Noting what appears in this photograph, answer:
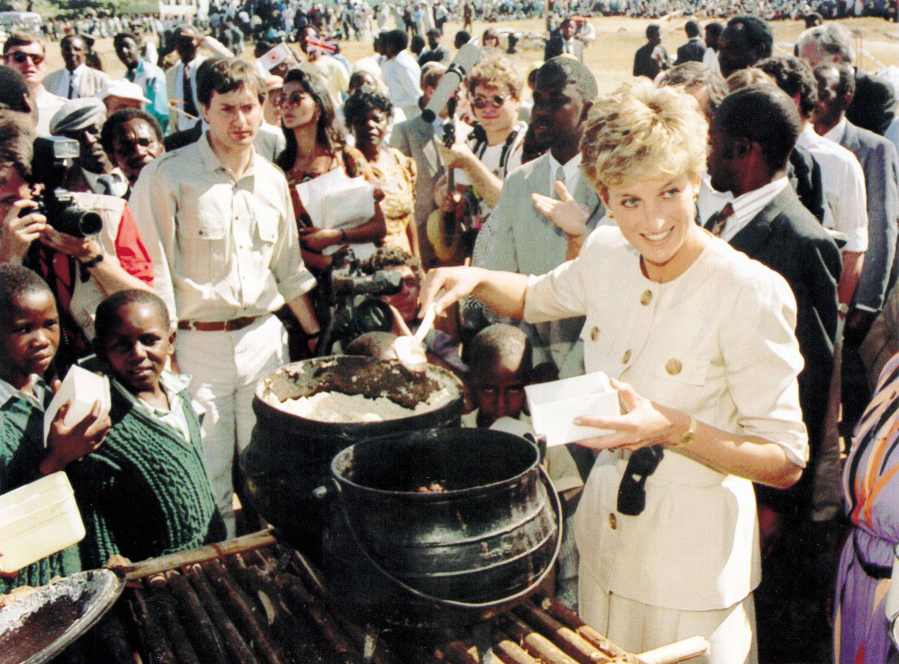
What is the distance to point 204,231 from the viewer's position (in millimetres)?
3543

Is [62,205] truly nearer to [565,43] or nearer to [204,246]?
[204,246]

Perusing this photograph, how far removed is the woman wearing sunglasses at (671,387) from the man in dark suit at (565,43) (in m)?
11.7

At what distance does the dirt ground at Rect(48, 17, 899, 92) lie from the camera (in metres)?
A: 22.0

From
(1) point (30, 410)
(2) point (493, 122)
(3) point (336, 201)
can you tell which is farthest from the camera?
(2) point (493, 122)

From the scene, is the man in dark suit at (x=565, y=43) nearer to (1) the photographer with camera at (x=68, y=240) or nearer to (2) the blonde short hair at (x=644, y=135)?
(1) the photographer with camera at (x=68, y=240)

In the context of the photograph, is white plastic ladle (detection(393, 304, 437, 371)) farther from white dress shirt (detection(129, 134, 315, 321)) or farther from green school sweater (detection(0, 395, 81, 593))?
white dress shirt (detection(129, 134, 315, 321))

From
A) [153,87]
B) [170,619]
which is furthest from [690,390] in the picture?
[153,87]

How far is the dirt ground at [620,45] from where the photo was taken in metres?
22.0

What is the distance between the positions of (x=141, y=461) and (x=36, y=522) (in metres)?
0.88

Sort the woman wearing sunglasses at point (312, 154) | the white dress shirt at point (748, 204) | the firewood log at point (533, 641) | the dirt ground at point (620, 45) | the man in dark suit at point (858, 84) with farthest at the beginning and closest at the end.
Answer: the dirt ground at point (620, 45), the man in dark suit at point (858, 84), the woman wearing sunglasses at point (312, 154), the white dress shirt at point (748, 204), the firewood log at point (533, 641)

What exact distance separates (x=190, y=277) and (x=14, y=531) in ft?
6.24

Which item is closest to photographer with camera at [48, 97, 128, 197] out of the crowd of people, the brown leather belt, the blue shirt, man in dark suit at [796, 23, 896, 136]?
the crowd of people

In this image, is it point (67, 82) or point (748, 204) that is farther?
point (67, 82)

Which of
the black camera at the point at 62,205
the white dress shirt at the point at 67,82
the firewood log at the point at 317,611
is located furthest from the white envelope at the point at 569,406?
the white dress shirt at the point at 67,82
